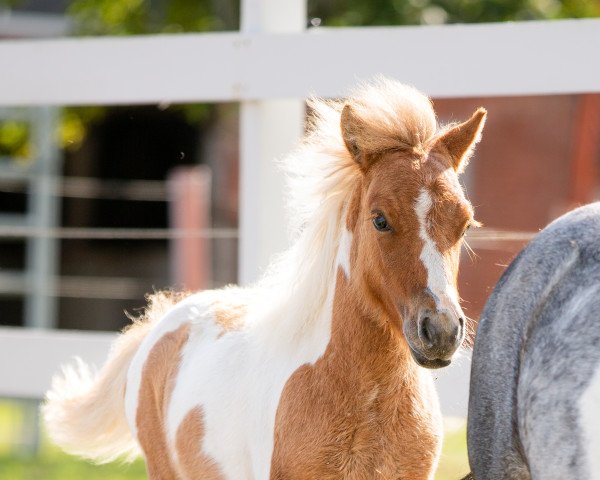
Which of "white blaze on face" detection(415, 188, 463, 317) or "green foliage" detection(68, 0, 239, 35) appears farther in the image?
"green foliage" detection(68, 0, 239, 35)

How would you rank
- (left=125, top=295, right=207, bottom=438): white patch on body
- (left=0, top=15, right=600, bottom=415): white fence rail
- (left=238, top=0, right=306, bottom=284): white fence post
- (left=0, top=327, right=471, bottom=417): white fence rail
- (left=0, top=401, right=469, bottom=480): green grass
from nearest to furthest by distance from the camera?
(left=125, top=295, right=207, bottom=438): white patch on body, (left=0, top=15, right=600, bottom=415): white fence rail, (left=238, top=0, right=306, bottom=284): white fence post, (left=0, top=327, right=471, bottom=417): white fence rail, (left=0, top=401, right=469, bottom=480): green grass

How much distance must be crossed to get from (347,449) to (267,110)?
1.79 m

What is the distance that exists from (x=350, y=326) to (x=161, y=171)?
39.7 ft

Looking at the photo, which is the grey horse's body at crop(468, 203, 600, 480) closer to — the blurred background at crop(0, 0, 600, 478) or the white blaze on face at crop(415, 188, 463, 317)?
the white blaze on face at crop(415, 188, 463, 317)

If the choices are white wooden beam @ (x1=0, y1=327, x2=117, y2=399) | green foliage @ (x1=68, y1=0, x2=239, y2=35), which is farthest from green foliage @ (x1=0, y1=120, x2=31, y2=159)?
white wooden beam @ (x1=0, y1=327, x2=117, y2=399)

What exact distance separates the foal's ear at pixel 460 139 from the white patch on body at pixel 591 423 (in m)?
0.88

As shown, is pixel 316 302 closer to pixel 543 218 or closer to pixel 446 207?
pixel 446 207

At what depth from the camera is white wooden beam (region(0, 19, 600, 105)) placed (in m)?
3.57

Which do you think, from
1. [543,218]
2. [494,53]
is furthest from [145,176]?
[494,53]

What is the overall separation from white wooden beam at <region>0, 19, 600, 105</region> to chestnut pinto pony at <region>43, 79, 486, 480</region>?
0.90 metres

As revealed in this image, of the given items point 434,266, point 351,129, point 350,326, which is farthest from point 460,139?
point 350,326

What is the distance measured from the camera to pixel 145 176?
1427 cm

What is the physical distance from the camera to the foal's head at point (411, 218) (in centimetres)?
239

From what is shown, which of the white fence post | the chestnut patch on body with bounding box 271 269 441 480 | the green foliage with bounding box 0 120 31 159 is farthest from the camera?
the green foliage with bounding box 0 120 31 159
